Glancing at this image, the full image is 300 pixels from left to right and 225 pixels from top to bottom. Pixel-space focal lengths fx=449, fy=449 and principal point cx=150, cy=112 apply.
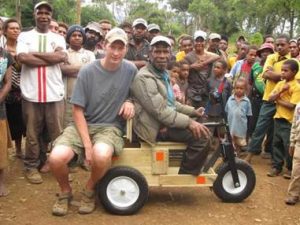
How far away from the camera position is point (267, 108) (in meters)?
7.03

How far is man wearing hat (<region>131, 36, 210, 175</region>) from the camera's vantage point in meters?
4.86

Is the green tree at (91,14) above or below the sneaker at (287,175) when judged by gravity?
above

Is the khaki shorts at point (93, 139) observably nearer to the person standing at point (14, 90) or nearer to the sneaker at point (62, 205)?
the sneaker at point (62, 205)

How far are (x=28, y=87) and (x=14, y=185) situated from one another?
1.29 m

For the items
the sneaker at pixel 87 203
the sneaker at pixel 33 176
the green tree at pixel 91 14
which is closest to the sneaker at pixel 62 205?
the sneaker at pixel 87 203

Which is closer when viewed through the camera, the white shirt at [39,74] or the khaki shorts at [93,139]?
the khaki shorts at [93,139]

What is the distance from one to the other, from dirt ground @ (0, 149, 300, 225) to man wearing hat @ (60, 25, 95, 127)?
118 cm

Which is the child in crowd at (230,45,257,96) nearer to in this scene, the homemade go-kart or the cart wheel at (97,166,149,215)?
the homemade go-kart

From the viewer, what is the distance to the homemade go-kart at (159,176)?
16.1 ft

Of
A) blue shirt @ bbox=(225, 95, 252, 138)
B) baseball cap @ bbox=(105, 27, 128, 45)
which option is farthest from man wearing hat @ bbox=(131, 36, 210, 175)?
blue shirt @ bbox=(225, 95, 252, 138)

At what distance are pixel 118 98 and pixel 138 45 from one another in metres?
2.35

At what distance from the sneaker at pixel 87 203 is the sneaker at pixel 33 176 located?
44.8 inches

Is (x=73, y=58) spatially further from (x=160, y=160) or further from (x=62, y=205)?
(x=62, y=205)

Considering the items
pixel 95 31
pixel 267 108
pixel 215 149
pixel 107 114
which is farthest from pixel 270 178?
pixel 95 31
